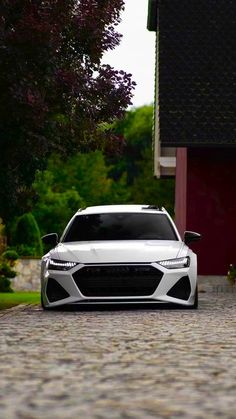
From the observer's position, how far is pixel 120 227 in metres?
17.7

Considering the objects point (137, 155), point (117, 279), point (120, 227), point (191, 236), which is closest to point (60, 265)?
point (117, 279)

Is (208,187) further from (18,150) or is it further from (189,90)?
(18,150)

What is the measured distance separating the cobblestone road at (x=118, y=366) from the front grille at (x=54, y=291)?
2.18 feet

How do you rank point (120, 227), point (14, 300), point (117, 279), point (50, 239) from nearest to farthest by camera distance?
point (117, 279)
point (50, 239)
point (120, 227)
point (14, 300)

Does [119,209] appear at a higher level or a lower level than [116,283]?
higher

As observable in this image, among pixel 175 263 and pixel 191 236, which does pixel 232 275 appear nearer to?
pixel 191 236

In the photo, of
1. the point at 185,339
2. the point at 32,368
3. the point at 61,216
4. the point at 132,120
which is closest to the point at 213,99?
the point at 185,339

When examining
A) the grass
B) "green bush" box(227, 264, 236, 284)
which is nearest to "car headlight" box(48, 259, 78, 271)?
the grass

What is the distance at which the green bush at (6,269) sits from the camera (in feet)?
134

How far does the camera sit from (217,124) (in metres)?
24.4

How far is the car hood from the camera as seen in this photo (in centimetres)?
1620

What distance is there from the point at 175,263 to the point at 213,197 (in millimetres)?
8896

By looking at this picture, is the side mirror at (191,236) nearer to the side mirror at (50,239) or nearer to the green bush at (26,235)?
the side mirror at (50,239)

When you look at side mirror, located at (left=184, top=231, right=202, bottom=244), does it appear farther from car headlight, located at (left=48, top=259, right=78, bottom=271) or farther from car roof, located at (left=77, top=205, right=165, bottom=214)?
car headlight, located at (left=48, top=259, right=78, bottom=271)
